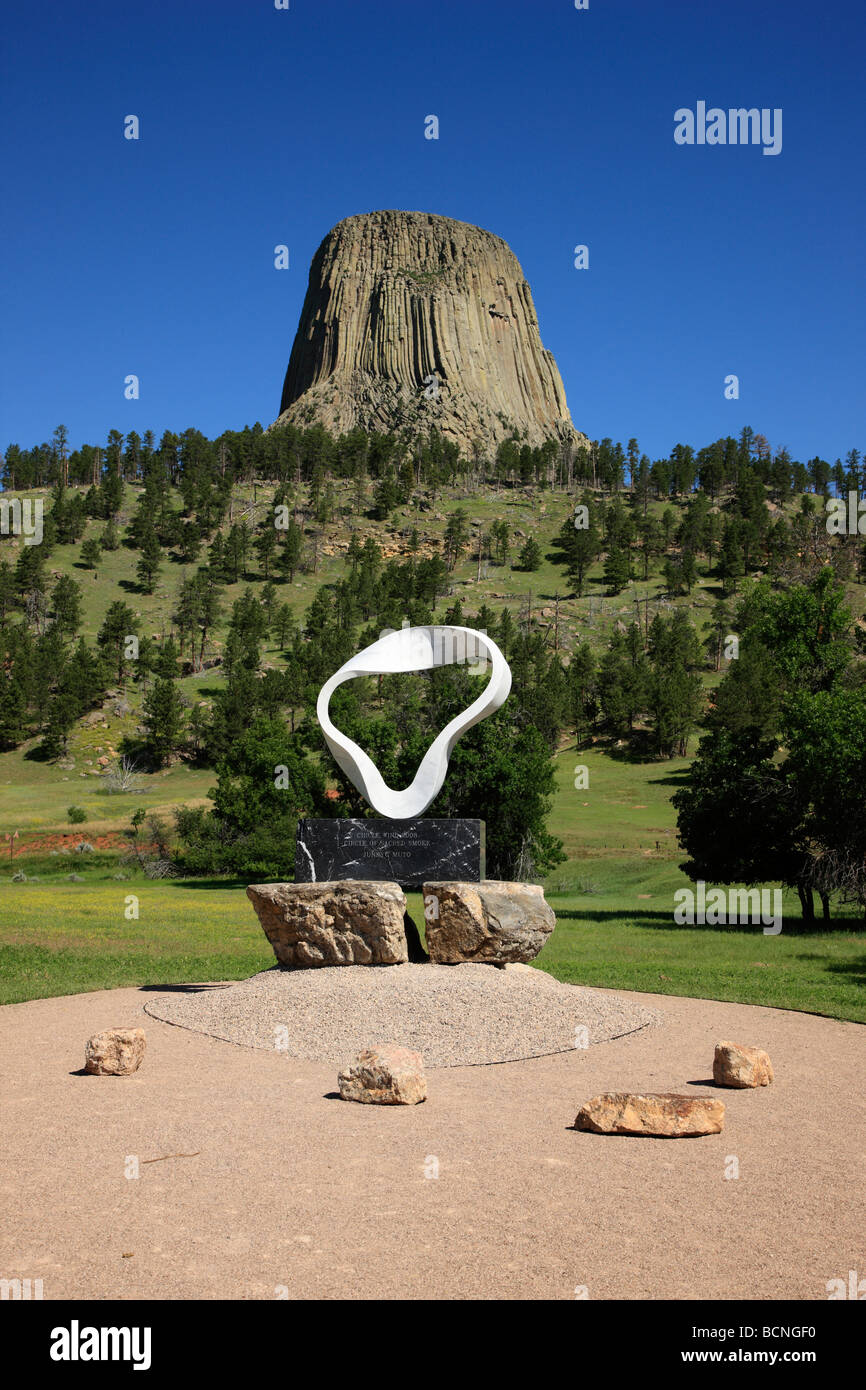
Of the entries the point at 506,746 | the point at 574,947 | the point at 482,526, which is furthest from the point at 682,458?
the point at 574,947

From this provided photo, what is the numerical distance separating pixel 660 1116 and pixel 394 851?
7905mm

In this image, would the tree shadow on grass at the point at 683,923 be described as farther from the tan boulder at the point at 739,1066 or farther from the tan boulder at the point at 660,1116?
the tan boulder at the point at 660,1116

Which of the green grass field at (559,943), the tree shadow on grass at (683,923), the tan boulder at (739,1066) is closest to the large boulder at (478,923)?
the green grass field at (559,943)

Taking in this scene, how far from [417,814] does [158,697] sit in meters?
59.1

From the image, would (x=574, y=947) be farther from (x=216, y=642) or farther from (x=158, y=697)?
(x=216, y=642)

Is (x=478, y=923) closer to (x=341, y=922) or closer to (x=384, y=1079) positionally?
(x=341, y=922)

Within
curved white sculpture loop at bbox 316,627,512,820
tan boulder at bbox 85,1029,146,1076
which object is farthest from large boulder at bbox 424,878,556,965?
tan boulder at bbox 85,1029,146,1076

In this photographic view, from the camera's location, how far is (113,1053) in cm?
1044

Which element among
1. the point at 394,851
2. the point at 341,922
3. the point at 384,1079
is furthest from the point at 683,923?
the point at 384,1079

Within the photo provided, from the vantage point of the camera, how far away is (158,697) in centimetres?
7238

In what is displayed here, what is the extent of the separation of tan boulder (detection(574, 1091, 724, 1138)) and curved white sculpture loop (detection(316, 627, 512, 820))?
8161mm

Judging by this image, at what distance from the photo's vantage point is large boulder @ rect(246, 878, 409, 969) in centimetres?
1440

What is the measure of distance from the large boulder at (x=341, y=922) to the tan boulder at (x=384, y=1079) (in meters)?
4.52

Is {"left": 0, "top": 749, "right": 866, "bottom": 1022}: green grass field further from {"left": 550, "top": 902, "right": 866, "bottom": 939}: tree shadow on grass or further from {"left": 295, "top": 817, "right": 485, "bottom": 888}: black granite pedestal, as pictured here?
{"left": 295, "top": 817, "right": 485, "bottom": 888}: black granite pedestal
